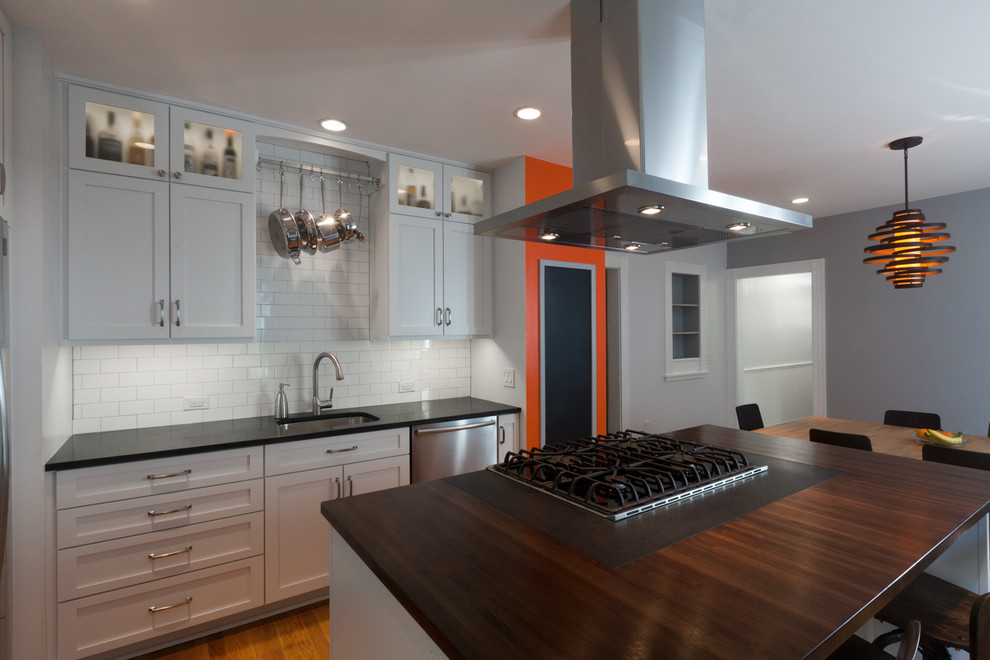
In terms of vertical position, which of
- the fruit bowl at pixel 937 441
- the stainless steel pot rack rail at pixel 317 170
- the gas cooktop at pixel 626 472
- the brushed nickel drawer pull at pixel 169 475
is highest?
the stainless steel pot rack rail at pixel 317 170

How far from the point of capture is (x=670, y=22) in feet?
5.20

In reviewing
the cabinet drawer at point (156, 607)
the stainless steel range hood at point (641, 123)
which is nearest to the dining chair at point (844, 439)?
the stainless steel range hood at point (641, 123)

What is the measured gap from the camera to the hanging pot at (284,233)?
278 cm

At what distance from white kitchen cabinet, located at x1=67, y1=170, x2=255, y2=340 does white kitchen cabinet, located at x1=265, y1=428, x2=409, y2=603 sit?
709mm


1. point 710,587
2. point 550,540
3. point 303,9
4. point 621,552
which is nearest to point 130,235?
point 303,9

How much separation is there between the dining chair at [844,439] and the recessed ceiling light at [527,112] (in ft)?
7.53

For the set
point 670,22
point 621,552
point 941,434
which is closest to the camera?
point 621,552

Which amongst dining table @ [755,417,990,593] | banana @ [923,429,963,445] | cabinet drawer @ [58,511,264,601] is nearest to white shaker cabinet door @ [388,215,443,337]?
cabinet drawer @ [58,511,264,601]

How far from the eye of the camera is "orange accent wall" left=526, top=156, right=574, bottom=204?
3.27 metres

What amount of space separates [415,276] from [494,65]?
1.39 metres

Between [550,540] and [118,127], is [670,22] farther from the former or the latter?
[118,127]

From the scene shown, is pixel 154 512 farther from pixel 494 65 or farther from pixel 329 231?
pixel 494 65

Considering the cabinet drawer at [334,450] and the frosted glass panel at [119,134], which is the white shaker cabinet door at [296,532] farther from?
the frosted glass panel at [119,134]

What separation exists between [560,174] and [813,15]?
1772mm
